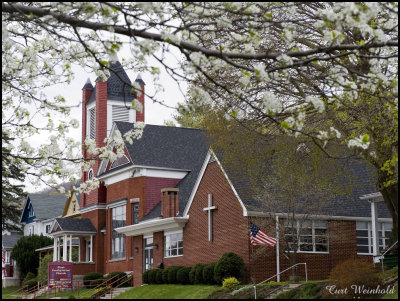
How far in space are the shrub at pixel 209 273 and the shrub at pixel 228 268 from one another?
656mm

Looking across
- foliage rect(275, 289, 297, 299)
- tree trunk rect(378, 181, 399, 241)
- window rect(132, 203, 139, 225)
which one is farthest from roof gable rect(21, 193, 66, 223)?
tree trunk rect(378, 181, 399, 241)

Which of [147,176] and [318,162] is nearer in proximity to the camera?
[318,162]

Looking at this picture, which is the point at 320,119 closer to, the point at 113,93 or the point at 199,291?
the point at 199,291

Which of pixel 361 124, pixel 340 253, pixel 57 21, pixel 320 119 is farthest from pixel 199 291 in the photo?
pixel 57 21

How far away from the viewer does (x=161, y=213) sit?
36531mm

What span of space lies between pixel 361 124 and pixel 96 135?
29.4 meters

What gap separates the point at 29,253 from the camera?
54.3m

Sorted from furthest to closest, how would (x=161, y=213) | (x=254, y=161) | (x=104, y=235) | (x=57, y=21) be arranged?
1. (x=104, y=235)
2. (x=161, y=213)
3. (x=254, y=161)
4. (x=57, y=21)

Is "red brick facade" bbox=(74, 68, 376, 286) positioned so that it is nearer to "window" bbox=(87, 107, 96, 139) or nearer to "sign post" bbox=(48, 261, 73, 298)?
"sign post" bbox=(48, 261, 73, 298)

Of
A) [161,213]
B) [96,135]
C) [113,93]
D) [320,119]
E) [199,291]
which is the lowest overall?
[199,291]

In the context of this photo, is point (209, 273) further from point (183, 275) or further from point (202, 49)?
point (202, 49)

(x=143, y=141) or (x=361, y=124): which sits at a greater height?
(x=143, y=141)

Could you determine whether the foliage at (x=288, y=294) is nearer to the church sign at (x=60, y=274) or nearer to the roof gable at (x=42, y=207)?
the church sign at (x=60, y=274)

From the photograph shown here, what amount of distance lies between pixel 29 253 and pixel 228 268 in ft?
98.6
